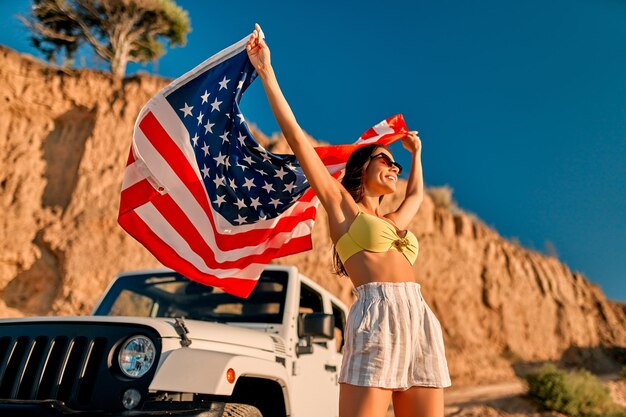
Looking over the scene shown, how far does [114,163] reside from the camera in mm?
13414

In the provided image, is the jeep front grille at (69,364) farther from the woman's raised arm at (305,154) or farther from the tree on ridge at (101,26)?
the tree on ridge at (101,26)

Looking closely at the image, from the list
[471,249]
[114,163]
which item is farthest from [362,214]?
[471,249]

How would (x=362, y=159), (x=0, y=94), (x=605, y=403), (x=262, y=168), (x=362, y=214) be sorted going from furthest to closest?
1. (x=0, y=94)
2. (x=605, y=403)
3. (x=262, y=168)
4. (x=362, y=159)
5. (x=362, y=214)

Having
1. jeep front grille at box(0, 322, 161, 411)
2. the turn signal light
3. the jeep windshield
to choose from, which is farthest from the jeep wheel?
the jeep windshield

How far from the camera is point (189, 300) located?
4.39 metres

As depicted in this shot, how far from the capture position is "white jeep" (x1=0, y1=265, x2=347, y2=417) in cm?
257

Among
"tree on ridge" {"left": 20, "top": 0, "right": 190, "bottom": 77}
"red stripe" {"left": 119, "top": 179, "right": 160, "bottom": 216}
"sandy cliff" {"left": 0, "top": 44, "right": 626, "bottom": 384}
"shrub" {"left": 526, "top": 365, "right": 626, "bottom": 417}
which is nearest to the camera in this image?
"red stripe" {"left": 119, "top": 179, "right": 160, "bottom": 216}

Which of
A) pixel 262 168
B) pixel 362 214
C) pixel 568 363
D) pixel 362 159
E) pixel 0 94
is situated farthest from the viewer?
pixel 568 363

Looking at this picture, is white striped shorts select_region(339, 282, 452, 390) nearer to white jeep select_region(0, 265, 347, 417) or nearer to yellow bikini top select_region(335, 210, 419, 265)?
yellow bikini top select_region(335, 210, 419, 265)

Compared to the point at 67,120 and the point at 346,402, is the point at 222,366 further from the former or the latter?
the point at 67,120

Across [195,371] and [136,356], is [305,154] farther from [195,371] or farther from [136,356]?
[136,356]

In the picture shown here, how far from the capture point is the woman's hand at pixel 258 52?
2.51 m

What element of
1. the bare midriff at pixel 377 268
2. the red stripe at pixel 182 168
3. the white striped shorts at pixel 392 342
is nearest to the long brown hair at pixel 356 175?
the bare midriff at pixel 377 268

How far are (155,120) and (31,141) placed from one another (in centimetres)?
1124
